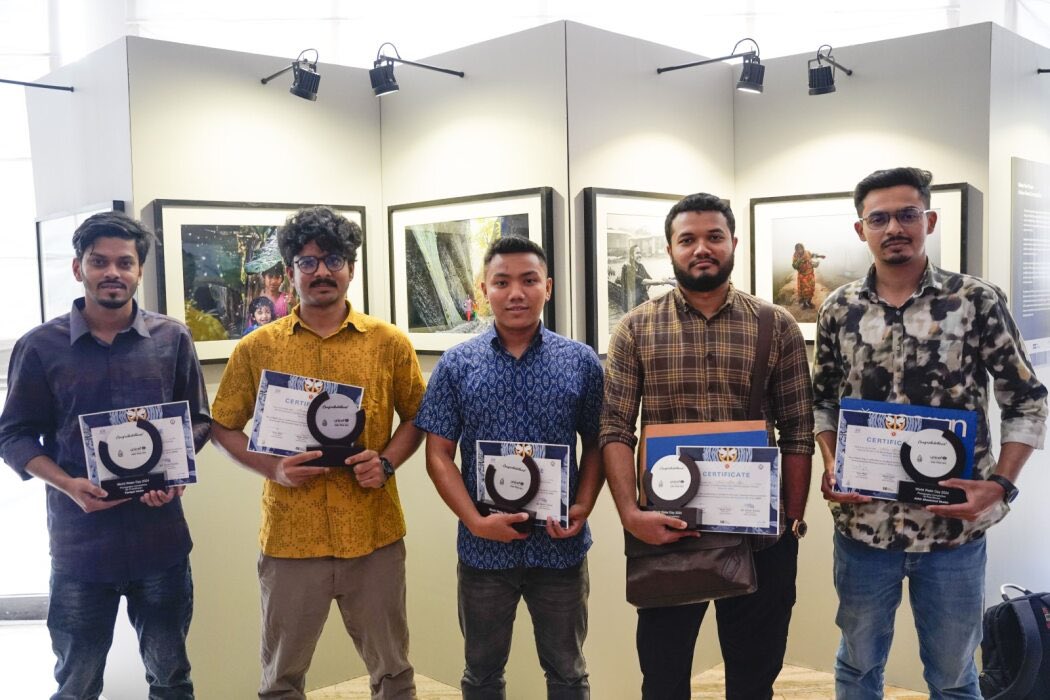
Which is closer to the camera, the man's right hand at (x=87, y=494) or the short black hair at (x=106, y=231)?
the man's right hand at (x=87, y=494)

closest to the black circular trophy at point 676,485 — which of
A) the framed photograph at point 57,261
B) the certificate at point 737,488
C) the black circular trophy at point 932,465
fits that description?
the certificate at point 737,488

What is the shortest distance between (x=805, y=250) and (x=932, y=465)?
6.09ft

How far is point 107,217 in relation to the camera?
8.86ft

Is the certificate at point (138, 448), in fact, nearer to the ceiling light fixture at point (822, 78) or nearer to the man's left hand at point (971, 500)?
the man's left hand at point (971, 500)

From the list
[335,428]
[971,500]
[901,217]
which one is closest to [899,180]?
[901,217]

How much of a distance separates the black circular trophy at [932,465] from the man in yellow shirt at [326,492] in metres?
1.47

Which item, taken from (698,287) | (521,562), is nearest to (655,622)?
(521,562)

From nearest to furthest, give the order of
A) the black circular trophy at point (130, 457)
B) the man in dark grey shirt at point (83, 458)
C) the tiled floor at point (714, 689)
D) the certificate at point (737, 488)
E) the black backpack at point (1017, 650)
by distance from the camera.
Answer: the certificate at point (737, 488) → the black circular trophy at point (130, 457) → the man in dark grey shirt at point (83, 458) → the black backpack at point (1017, 650) → the tiled floor at point (714, 689)

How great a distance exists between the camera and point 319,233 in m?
2.63

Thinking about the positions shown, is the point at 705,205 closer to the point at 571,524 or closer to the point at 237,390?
the point at 571,524

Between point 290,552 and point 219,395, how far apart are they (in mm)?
554

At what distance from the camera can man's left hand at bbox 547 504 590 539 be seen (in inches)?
97.1

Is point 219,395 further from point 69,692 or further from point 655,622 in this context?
point 655,622

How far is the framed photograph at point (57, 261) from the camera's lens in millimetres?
3672
